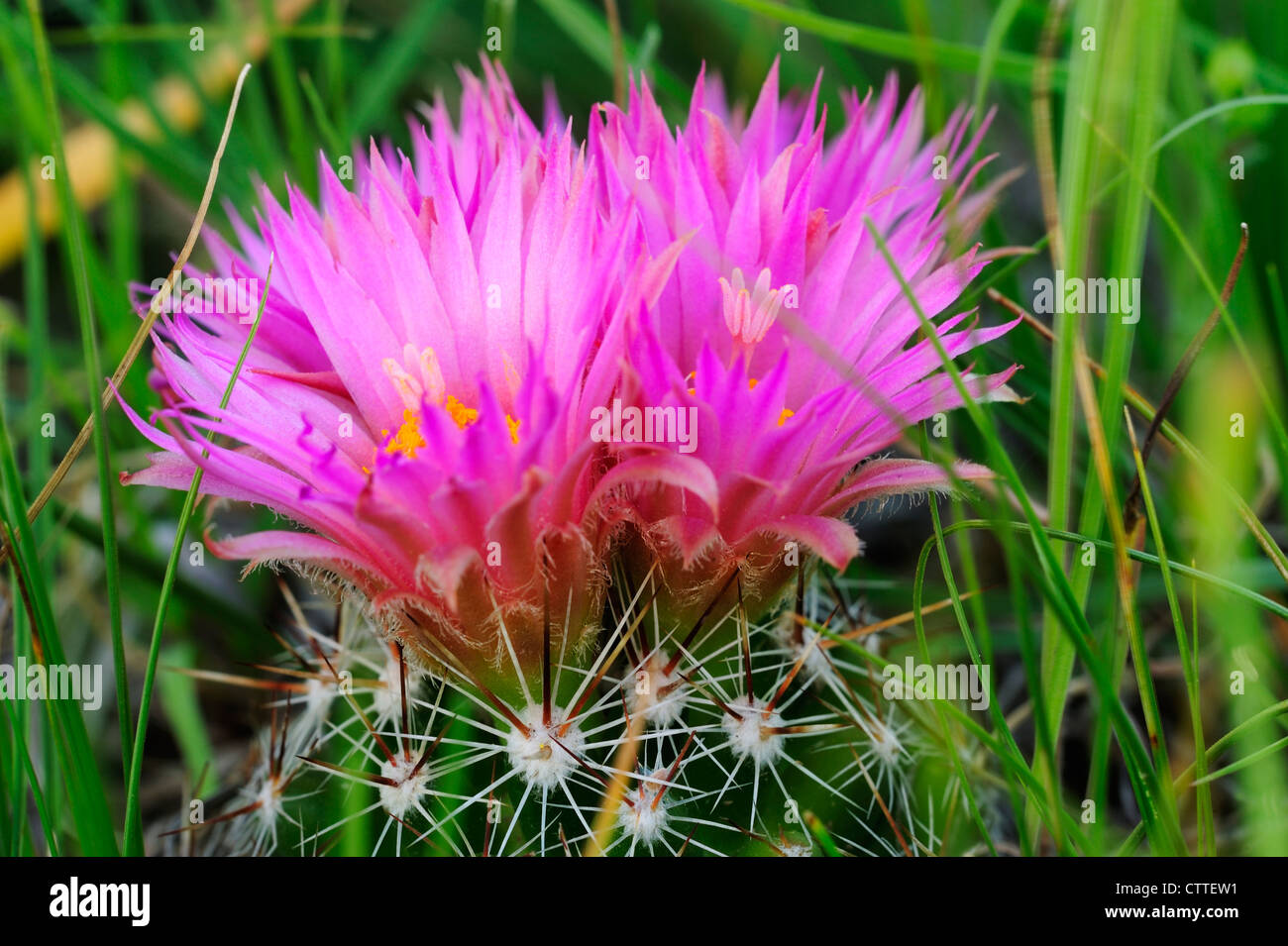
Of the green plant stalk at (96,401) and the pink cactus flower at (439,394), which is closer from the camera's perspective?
the pink cactus flower at (439,394)

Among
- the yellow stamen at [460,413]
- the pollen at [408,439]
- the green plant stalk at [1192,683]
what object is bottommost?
the green plant stalk at [1192,683]

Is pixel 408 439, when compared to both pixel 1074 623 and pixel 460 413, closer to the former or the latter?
pixel 460 413

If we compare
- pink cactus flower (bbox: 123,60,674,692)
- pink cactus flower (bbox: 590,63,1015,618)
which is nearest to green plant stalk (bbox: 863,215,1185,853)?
pink cactus flower (bbox: 590,63,1015,618)

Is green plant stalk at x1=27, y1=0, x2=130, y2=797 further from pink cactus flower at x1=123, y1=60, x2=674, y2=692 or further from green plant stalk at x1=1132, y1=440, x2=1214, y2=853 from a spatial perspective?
green plant stalk at x1=1132, y1=440, x2=1214, y2=853

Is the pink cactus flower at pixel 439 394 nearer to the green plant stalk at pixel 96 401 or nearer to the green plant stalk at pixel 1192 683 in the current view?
the green plant stalk at pixel 96 401

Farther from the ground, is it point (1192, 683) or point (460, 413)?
point (460, 413)

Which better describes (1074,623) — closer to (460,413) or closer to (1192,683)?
(1192,683)

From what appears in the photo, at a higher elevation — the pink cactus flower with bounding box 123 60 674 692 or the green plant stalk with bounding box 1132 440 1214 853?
the pink cactus flower with bounding box 123 60 674 692

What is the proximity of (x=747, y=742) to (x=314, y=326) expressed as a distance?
296mm

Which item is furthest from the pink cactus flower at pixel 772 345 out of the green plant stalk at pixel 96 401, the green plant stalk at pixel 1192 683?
the green plant stalk at pixel 96 401

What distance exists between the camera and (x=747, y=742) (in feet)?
1.66

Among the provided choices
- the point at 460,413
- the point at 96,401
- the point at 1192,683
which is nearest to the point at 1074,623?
the point at 1192,683

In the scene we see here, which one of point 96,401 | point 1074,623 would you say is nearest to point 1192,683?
point 1074,623

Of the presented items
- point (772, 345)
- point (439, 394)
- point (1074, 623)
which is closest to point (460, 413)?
point (439, 394)
